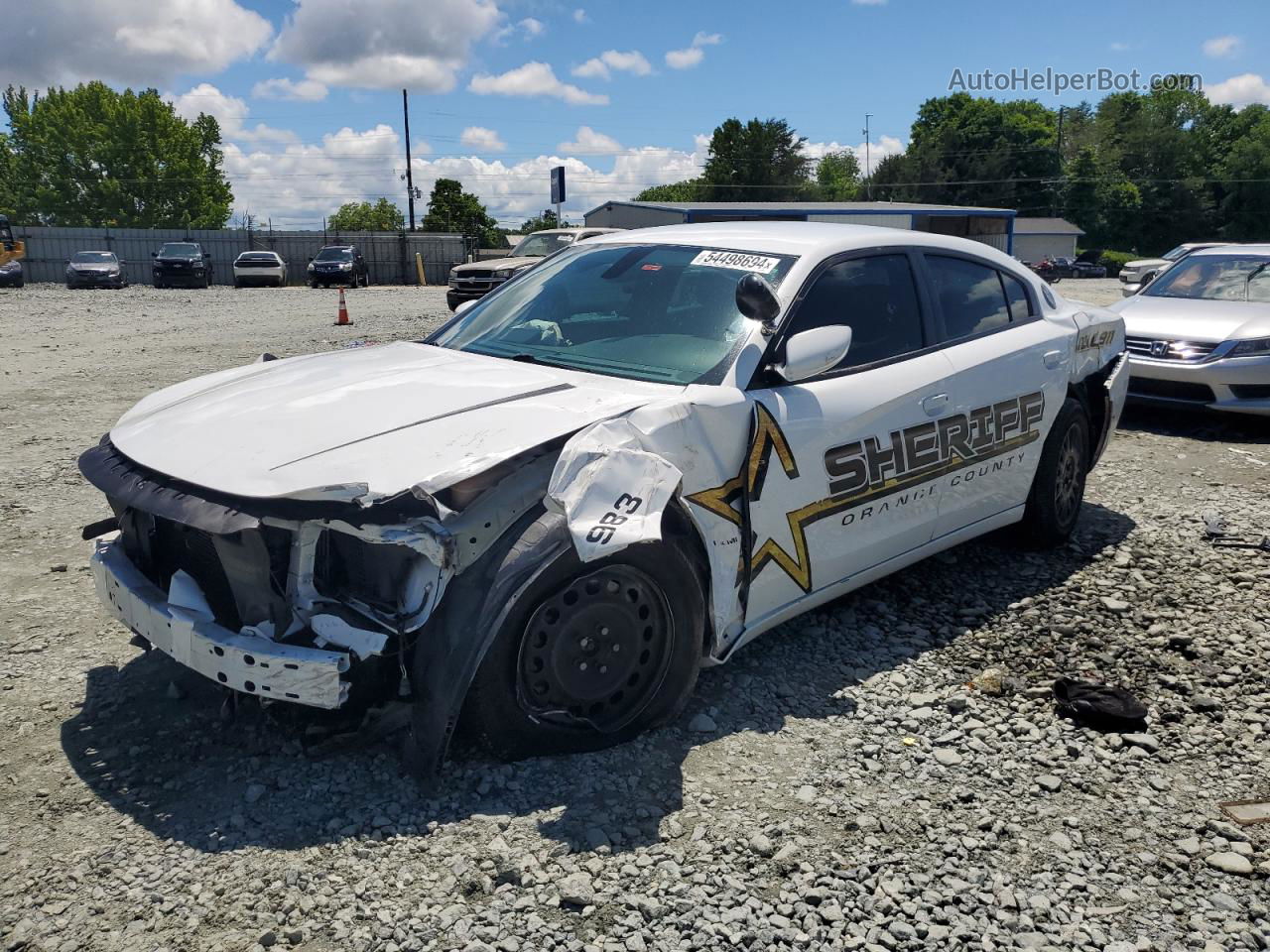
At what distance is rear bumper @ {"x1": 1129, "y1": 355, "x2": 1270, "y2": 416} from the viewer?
8.35 metres

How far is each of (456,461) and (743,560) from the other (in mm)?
1076

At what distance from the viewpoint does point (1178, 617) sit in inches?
178

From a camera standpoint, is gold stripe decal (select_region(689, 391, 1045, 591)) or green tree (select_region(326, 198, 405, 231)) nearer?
gold stripe decal (select_region(689, 391, 1045, 591))

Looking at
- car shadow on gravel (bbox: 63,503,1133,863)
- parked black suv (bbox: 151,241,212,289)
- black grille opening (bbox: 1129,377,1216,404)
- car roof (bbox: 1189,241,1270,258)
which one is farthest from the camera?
parked black suv (bbox: 151,241,212,289)

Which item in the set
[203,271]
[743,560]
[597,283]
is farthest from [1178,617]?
[203,271]

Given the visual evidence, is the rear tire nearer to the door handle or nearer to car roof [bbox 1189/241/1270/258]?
the door handle

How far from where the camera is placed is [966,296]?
4719mm

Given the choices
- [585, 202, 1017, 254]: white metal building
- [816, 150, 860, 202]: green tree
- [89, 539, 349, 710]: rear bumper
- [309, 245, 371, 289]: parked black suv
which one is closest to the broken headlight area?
[89, 539, 349, 710]: rear bumper

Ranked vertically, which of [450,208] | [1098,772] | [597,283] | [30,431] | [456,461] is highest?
[450,208]

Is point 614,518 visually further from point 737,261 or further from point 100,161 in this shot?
point 100,161

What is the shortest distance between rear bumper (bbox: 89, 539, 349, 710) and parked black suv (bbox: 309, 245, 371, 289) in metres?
35.2

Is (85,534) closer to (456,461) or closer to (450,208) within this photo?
(456,461)

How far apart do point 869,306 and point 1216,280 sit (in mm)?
7503

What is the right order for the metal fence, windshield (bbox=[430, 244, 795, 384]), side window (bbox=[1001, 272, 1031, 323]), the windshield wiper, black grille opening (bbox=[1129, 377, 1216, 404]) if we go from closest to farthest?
1. windshield (bbox=[430, 244, 795, 384])
2. side window (bbox=[1001, 272, 1031, 323])
3. black grille opening (bbox=[1129, 377, 1216, 404])
4. the windshield wiper
5. the metal fence
